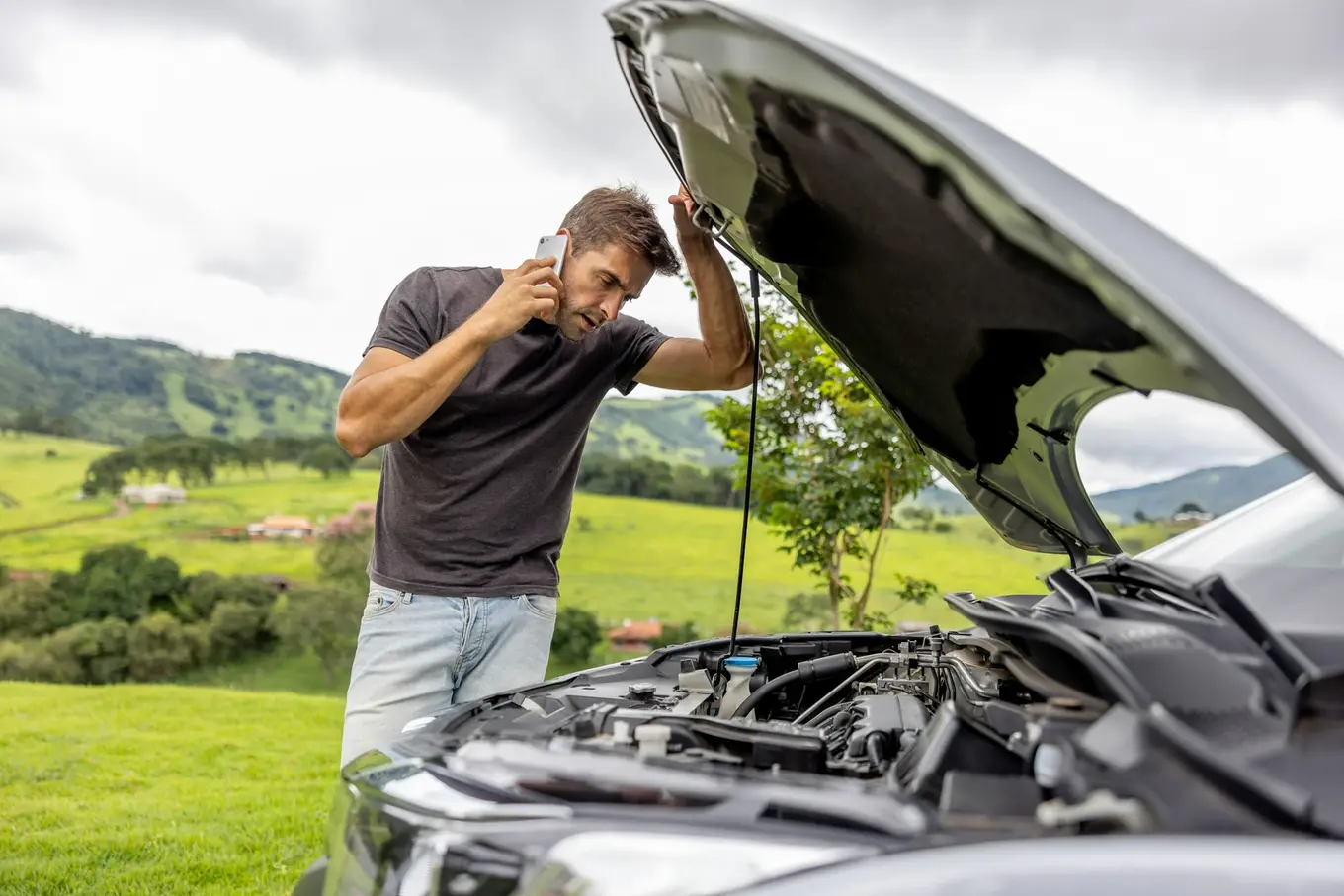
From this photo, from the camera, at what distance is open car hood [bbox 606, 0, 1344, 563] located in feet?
3.18

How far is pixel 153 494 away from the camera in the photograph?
9062 millimetres

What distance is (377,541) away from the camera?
2363 millimetres

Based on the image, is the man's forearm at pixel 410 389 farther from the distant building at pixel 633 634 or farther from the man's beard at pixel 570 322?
the distant building at pixel 633 634

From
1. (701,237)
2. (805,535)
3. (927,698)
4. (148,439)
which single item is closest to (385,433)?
(701,237)

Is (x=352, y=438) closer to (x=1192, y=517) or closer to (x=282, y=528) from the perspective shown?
(x=1192, y=517)

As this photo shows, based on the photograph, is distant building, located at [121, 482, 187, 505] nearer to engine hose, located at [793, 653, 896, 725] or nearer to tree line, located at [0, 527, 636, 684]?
tree line, located at [0, 527, 636, 684]

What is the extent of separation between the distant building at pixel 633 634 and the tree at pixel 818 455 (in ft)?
8.60

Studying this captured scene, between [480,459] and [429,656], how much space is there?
514 millimetres

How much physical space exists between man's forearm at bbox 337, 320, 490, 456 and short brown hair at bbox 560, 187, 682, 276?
0.45 metres

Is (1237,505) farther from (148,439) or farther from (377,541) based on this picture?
(148,439)

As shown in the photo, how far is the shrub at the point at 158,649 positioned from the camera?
8.38 m

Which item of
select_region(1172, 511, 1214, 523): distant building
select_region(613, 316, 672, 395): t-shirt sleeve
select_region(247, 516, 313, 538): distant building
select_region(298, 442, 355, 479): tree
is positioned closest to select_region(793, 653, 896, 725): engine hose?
select_region(1172, 511, 1214, 523): distant building

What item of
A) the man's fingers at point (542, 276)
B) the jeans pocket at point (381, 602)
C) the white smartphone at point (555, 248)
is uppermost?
the white smartphone at point (555, 248)

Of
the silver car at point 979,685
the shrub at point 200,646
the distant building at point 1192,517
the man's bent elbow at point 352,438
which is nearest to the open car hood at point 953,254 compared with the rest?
the silver car at point 979,685
